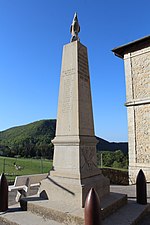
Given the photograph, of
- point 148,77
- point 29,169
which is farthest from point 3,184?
point 148,77

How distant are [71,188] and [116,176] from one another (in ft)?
31.2

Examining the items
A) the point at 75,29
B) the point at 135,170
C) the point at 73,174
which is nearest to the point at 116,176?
the point at 135,170

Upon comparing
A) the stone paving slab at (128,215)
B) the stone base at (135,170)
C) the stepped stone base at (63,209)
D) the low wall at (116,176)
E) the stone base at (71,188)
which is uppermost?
the stone base at (71,188)

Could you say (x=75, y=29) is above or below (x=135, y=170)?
above

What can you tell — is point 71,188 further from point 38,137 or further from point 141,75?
point 38,137

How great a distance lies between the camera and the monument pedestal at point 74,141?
4137 mm

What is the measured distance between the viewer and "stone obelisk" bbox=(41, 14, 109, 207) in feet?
13.6

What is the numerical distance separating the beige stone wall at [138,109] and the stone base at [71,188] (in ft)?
24.2

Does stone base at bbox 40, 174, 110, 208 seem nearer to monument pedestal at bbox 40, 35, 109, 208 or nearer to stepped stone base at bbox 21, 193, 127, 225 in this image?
monument pedestal at bbox 40, 35, 109, 208

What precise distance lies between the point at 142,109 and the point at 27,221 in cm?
990

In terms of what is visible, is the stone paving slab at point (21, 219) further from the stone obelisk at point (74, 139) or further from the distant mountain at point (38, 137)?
the distant mountain at point (38, 137)

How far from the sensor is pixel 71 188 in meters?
4.01

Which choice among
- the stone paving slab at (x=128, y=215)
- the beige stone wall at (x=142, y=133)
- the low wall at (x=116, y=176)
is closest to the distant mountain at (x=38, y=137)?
the low wall at (x=116, y=176)

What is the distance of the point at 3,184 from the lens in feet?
13.5
